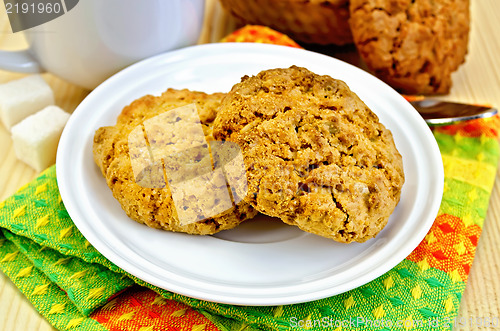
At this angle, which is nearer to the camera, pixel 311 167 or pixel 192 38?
pixel 311 167

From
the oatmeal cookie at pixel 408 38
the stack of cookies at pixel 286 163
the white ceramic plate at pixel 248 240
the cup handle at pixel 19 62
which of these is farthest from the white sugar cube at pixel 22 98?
the oatmeal cookie at pixel 408 38

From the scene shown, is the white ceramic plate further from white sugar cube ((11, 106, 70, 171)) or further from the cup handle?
the cup handle

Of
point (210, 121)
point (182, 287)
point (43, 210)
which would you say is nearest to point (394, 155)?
point (210, 121)

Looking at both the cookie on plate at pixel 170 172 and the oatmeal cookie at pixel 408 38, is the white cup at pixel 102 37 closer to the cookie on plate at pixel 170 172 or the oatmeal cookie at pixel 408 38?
the cookie on plate at pixel 170 172

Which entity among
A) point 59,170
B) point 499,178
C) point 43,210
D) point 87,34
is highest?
point 87,34

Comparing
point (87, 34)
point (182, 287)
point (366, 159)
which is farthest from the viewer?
point (87, 34)

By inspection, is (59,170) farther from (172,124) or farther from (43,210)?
(172,124)

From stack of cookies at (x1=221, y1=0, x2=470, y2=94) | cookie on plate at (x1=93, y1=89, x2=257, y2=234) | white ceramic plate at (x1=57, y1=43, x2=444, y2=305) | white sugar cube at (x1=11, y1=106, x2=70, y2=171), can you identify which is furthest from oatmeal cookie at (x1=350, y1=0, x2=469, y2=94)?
white sugar cube at (x1=11, y1=106, x2=70, y2=171)
